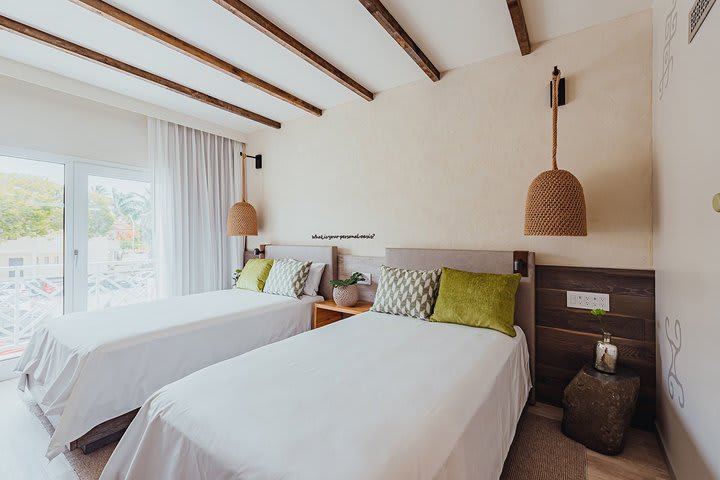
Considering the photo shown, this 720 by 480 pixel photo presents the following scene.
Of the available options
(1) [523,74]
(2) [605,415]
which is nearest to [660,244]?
(2) [605,415]

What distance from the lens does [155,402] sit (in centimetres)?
122

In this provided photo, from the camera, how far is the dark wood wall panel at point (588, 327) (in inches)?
74.8

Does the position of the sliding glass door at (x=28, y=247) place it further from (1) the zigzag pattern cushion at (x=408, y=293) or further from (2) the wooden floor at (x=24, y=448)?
(1) the zigzag pattern cushion at (x=408, y=293)

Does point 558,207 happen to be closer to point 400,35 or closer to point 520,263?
point 520,263

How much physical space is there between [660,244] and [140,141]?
4.50 m

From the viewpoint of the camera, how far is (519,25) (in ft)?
6.24

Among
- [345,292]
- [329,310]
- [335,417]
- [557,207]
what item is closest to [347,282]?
[345,292]

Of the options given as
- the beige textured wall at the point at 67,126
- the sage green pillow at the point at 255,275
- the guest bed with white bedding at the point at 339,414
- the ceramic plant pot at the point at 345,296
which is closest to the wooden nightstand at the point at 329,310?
the ceramic plant pot at the point at 345,296

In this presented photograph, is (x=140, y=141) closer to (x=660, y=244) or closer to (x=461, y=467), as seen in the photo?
(x=461, y=467)

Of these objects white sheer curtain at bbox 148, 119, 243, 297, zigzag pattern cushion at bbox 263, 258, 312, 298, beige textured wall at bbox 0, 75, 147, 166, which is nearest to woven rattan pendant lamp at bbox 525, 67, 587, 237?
zigzag pattern cushion at bbox 263, 258, 312, 298

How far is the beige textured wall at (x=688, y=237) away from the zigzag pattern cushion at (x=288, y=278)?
260cm

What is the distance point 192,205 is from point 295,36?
2.37 m

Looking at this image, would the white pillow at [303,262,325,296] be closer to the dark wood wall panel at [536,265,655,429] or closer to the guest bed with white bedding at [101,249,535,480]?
the guest bed with white bedding at [101,249,535,480]

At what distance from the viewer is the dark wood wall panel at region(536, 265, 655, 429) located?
1.90 meters
